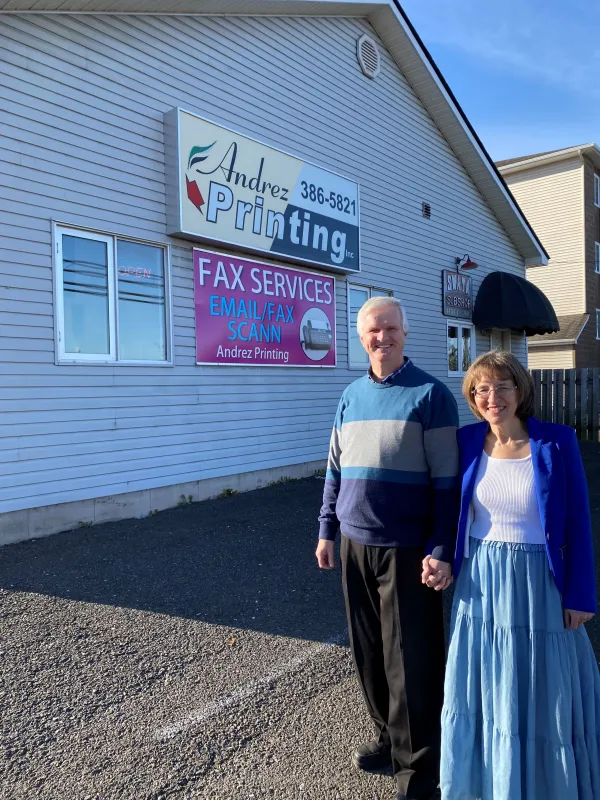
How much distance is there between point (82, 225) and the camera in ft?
20.5

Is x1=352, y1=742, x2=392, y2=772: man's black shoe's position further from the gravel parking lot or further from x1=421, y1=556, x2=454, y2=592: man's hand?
x1=421, y1=556, x2=454, y2=592: man's hand

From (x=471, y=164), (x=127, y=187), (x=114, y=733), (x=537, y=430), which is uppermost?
(x=471, y=164)

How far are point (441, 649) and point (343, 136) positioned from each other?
902 cm

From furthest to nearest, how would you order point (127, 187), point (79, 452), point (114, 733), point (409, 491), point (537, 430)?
1. point (127, 187)
2. point (79, 452)
3. point (114, 733)
4. point (409, 491)
5. point (537, 430)

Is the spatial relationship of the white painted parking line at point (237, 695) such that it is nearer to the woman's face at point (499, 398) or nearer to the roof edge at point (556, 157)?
the woman's face at point (499, 398)

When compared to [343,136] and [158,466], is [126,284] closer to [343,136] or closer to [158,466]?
[158,466]

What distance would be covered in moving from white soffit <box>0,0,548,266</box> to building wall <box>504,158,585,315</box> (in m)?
9.09

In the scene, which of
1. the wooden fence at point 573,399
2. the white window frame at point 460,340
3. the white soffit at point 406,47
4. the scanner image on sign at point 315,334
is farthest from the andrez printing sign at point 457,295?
the scanner image on sign at point 315,334

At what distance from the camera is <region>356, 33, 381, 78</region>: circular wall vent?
1033 cm

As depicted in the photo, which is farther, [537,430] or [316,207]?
[316,207]

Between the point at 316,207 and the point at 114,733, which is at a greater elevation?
the point at 316,207

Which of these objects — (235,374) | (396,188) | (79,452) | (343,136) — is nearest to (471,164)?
(396,188)

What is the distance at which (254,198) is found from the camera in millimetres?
7992

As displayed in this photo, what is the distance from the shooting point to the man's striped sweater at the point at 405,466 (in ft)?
7.73
